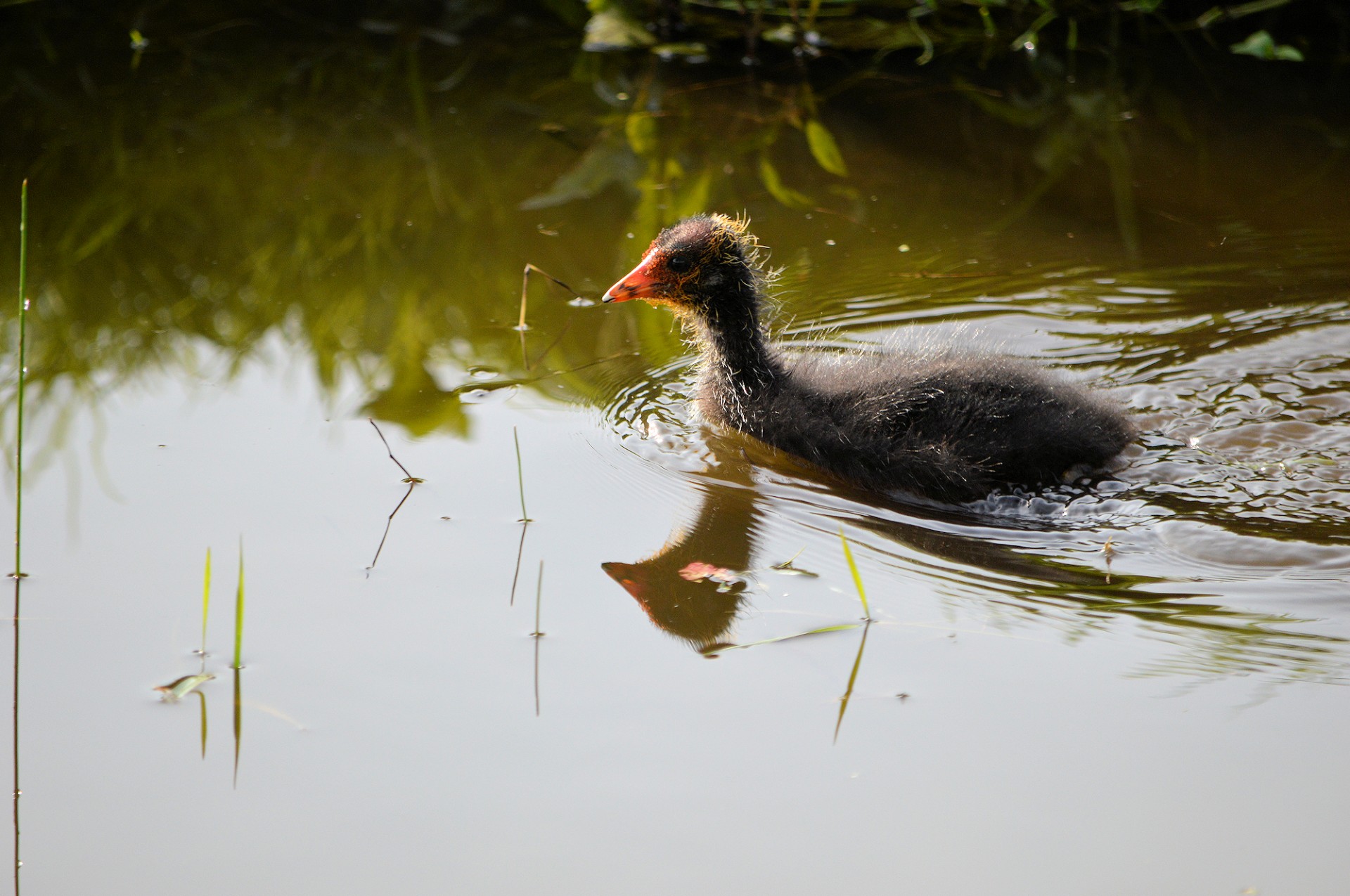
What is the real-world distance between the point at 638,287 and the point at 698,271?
0.20 metres

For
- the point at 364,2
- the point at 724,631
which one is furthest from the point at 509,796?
the point at 364,2

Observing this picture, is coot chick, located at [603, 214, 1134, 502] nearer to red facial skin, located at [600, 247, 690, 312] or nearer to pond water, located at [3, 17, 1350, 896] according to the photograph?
red facial skin, located at [600, 247, 690, 312]

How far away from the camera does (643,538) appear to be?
3311 millimetres

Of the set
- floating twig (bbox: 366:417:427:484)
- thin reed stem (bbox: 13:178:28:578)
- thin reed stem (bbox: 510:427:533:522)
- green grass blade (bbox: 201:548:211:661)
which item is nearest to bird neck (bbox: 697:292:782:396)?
thin reed stem (bbox: 510:427:533:522)

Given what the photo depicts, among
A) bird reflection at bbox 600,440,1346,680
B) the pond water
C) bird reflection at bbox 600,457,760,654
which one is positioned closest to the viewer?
the pond water

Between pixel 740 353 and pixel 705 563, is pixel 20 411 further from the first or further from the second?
pixel 740 353

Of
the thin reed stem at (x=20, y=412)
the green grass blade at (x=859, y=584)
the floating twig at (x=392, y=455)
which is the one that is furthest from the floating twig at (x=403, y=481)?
the green grass blade at (x=859, y=584)

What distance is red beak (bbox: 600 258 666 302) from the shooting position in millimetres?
3977

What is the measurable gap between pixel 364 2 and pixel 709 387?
199 inches

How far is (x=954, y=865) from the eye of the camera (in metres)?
2.20

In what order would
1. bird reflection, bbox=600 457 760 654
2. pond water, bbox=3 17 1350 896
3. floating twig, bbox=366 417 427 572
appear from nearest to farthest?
pond water, bbox=3 17 1350 896, bird reflection, bbox=600 457 760 654, floating twig, bbox=366 417 427 572

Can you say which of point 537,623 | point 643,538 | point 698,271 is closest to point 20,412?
point 537,623

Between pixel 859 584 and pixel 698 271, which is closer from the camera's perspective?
pixel 859 584

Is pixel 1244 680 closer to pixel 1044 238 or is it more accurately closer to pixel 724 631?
pixel 724 631
